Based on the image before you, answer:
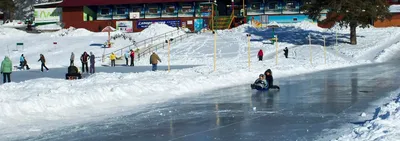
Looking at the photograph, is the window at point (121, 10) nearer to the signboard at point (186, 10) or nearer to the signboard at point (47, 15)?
the signboard at point (186, 10)

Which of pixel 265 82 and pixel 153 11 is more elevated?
pixel 153 11

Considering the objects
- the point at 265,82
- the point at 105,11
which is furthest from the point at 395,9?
the point at 265,82

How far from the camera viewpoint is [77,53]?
202ft

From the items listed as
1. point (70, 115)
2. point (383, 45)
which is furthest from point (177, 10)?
point (70, 115)

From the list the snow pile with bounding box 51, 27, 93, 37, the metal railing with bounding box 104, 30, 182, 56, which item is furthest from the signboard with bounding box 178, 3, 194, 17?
the snow pile with bounding box 51, 27, 93, 37

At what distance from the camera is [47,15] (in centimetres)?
9312

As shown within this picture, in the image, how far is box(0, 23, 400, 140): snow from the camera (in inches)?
615

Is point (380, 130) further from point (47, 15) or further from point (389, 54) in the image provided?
point (47, 15)

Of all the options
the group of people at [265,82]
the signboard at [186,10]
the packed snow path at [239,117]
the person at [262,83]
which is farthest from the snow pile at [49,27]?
the packed snow path at [239,117]

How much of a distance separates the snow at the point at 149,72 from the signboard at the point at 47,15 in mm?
14763

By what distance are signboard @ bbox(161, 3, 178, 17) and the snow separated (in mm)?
10884

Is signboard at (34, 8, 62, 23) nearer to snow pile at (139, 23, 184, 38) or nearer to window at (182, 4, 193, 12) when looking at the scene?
window at (182, 4, 193, 12)

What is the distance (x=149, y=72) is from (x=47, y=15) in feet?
213

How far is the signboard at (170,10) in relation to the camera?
3265 inches
